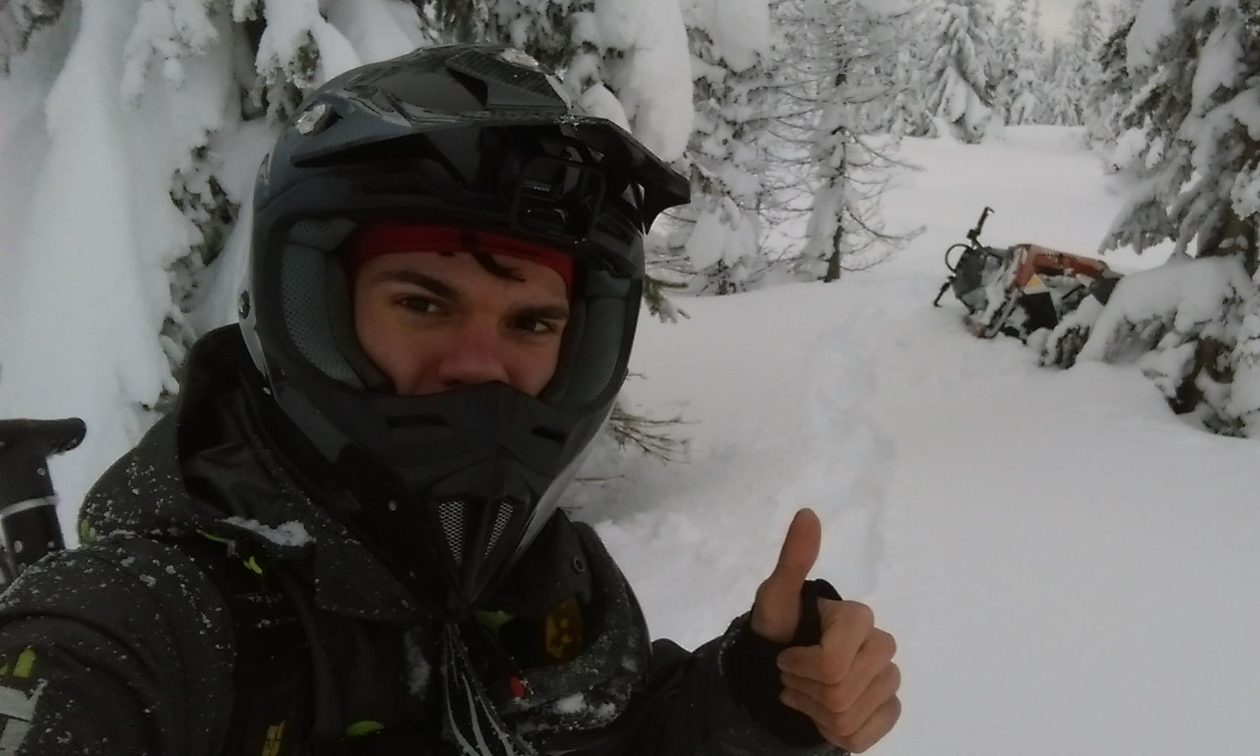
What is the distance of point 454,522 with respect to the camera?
1.34 metres

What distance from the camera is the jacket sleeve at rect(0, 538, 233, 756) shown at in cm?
93

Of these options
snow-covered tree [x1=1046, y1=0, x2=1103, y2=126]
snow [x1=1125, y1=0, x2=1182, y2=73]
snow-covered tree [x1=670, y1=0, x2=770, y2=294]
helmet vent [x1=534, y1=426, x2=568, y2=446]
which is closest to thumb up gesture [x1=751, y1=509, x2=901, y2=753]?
helmet vent [x1=534, y1=426, x2=568, y2=446]

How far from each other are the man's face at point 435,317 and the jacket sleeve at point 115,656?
1.60 ft

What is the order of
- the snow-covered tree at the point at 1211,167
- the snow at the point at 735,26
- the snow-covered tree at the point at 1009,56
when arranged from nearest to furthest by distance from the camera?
the snow-covered tree at the point at 1211,167, the snow at the point at 735,26, the snow-covered tree at the point at 1009,56

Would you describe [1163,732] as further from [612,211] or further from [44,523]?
[44,523]

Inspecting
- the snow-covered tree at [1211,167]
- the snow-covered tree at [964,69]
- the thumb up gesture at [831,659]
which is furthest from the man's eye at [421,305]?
the snow-covered tree at [964,69]

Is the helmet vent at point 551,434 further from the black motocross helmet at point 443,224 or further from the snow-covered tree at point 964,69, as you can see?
the snow-covered tree at point 964,69

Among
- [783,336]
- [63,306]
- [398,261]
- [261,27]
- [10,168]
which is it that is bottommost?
[783,336]

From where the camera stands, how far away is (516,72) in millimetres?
1690

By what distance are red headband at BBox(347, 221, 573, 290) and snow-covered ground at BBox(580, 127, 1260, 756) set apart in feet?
8.42

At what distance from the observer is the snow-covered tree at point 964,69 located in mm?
36594

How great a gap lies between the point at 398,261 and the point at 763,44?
655 cm

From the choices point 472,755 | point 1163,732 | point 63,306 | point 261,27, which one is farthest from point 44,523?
point 1163,732

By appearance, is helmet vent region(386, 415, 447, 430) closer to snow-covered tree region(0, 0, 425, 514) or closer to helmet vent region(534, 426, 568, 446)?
helmet vent region(534, 426, 568, 446)
